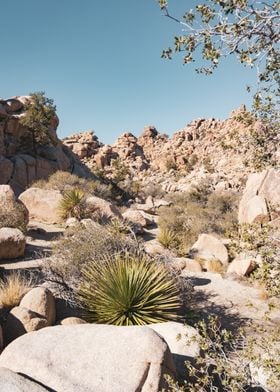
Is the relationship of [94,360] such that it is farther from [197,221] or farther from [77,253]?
[197,221]

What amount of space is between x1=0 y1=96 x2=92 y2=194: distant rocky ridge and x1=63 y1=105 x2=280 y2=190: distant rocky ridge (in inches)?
510

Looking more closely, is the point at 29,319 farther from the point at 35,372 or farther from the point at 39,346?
the point at 35,372

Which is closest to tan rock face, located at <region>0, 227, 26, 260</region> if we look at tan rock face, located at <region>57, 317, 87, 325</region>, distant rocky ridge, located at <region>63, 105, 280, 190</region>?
tan rock face, located at <region>57, 317, 87, 325</region>

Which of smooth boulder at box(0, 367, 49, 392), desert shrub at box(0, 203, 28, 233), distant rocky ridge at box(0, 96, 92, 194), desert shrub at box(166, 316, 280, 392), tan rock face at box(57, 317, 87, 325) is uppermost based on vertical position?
distant rocky ridge at box(0, 96, 92, 194)

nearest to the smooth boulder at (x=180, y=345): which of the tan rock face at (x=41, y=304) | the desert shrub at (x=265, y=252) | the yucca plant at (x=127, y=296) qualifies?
the yucca plant at (x=127, y=296)

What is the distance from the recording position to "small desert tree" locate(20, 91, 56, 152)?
30.5 meters

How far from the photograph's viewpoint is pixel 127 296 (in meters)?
7.08

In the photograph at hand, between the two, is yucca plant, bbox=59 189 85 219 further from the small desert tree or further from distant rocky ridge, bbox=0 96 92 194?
the small desert tree

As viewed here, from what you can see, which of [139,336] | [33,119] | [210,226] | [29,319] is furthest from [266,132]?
[33,119]

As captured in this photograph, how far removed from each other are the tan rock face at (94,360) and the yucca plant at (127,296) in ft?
6.64

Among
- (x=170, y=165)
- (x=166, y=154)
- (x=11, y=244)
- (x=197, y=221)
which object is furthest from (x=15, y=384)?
(x=166, y=154)

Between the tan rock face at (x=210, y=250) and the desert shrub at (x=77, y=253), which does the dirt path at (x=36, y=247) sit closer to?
the desert shrub at (x=77, y=253)

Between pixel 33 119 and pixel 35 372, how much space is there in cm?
2901

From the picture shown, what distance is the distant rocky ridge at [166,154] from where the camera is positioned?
155ft
